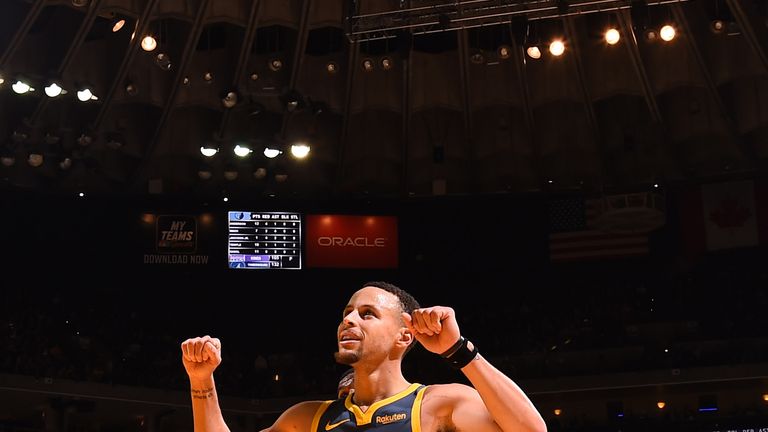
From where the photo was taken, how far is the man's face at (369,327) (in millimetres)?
5219

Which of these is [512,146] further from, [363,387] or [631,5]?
[363,387]

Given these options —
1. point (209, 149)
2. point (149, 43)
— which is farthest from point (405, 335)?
point (209, 149)

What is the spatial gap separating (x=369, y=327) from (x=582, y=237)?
872 inches

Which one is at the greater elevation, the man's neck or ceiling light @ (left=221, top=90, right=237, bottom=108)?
ceiling light @ (left=221, top=90, right=237, bottom=108)

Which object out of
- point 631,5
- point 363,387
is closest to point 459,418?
point 363,387

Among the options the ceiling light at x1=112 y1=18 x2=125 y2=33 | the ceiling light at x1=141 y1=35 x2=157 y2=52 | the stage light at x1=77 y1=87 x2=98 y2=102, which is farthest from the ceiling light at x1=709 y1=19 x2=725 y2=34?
the stage light at x1=77 y1=87 x2=98 y2=102

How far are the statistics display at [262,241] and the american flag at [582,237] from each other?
21.8ft

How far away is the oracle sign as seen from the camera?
86.8ft

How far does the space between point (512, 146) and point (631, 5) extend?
25.3 feet

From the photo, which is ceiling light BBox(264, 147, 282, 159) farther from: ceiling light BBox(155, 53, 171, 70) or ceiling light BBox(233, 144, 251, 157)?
ceiling light BBox(155, 53, 171, 70)

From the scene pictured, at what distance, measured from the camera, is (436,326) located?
457 centimetres

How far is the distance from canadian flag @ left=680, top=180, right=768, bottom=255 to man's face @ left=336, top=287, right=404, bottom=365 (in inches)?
868

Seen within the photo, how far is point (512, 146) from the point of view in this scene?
25062mm

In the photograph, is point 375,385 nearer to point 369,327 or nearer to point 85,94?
point 369,327
